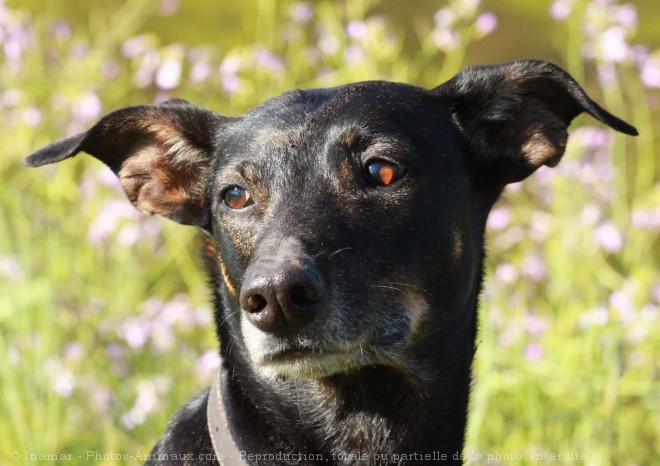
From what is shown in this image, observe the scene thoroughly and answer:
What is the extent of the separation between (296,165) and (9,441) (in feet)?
7.51

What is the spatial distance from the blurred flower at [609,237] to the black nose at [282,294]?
2607 millimetres

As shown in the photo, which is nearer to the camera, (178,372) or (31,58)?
(178,372)

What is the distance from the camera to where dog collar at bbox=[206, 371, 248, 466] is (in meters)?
3.39

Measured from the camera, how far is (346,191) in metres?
3.44

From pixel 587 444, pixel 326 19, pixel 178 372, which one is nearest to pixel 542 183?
pixel 326 19

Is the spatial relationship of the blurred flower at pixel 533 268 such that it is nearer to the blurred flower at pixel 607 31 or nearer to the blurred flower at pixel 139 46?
the blurred flower at pixel 607 31

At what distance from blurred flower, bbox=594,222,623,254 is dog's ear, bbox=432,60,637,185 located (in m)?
1.54

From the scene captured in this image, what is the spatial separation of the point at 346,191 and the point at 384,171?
15 centimetres

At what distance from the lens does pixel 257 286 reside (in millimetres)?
3023

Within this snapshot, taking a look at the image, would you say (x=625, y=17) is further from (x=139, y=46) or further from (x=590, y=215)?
(x=139, y=46)

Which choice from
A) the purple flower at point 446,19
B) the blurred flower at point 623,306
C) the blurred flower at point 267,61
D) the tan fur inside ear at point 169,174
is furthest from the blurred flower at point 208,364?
the purple flower at point 446,19

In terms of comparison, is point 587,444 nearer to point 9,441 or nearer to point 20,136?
point 9,441

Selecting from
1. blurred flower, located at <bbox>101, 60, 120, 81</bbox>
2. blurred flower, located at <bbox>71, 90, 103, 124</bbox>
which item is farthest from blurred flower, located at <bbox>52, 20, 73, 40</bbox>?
blurred flower, located at <bbox>71, 90, 103, 124</bbox>

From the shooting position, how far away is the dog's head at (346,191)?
3.20m
